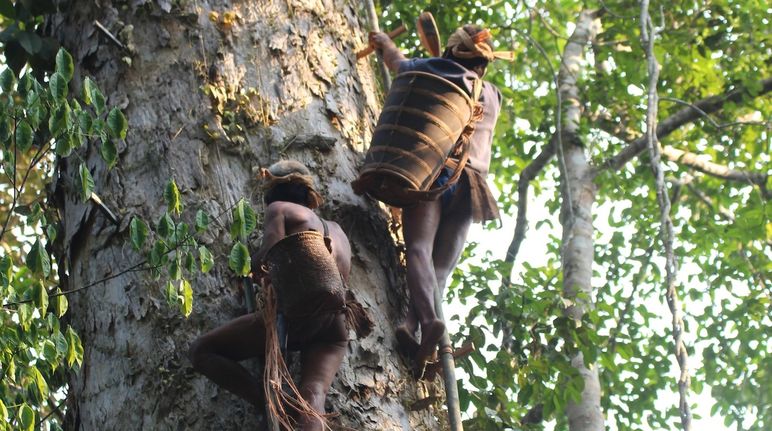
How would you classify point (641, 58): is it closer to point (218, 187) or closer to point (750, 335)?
point (750, 335)

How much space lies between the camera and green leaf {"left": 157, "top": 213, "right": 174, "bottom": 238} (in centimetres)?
414

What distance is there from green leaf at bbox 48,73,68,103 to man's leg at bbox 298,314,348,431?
1268 millimetres

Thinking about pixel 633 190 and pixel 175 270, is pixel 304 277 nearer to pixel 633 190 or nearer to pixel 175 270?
pixel 175 270

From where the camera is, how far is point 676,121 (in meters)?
9.07

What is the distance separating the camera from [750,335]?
9.89 m

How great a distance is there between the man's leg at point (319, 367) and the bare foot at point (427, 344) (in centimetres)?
38

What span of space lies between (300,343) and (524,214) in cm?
486

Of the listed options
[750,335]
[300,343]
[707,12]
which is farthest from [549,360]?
[707,12]

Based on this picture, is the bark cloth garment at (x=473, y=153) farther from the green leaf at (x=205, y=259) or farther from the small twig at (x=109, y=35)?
the green leaf at (x=205, y=259)

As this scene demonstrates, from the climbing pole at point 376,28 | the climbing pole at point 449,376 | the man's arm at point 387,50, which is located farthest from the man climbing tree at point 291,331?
the climbing pole at point 376,28

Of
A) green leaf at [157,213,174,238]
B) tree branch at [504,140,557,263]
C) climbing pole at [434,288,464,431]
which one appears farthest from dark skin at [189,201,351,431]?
tree branch at [504,140,557,263]

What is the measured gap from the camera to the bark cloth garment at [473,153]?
527cm

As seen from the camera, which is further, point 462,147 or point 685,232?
point 685,232

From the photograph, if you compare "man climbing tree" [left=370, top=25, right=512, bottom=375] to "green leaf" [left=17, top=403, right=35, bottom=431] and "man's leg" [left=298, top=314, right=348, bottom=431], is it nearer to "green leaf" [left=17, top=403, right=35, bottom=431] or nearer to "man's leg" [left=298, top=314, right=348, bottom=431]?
"man's leg" [left=298, top=314, right=348, bottom=431]
